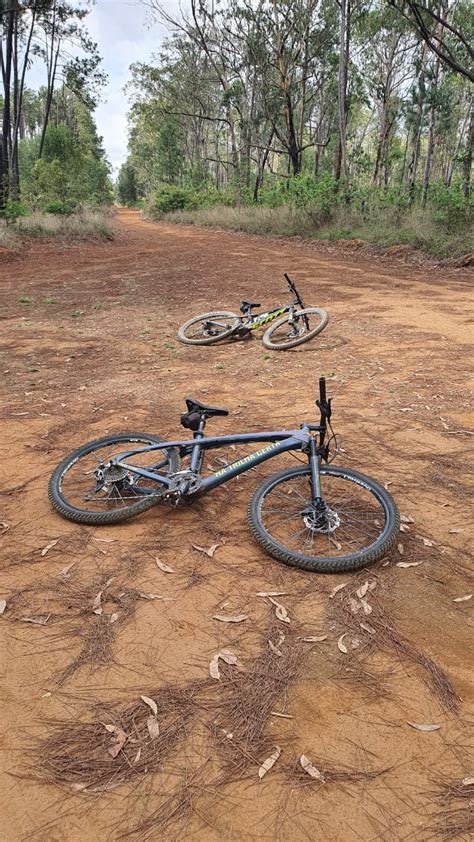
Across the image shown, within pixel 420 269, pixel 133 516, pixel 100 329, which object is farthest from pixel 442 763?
pixel 420 269

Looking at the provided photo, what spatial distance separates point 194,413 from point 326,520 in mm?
995

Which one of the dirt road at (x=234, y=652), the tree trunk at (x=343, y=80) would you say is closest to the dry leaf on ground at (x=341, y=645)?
the dirt road at (x=234, y=652)

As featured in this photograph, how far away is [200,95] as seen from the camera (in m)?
33.2

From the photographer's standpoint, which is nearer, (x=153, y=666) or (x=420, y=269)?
(x=153, y=666)

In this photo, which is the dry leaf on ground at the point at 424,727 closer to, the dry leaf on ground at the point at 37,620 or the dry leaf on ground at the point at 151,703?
the dry leaf on ground at the point at 151,703

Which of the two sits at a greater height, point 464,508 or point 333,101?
point 333,101

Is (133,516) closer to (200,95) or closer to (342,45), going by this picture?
(342,45)

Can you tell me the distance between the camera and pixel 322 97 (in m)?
30.3

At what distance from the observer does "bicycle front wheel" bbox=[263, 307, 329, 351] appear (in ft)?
21.9

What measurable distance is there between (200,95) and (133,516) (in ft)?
123

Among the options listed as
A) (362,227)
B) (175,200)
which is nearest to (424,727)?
(362,227)

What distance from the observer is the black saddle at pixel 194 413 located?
301cm

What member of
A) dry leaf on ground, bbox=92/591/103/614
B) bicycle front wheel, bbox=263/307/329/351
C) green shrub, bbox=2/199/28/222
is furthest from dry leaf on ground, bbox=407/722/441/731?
green shrub, bbox=2/199/28/222

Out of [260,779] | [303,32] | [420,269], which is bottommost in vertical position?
[260,779]
